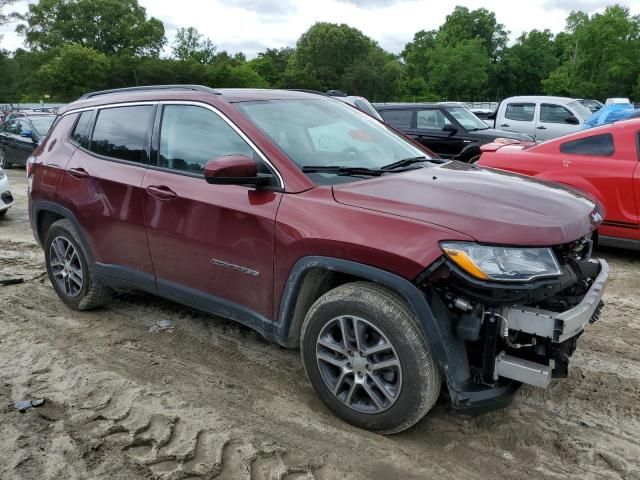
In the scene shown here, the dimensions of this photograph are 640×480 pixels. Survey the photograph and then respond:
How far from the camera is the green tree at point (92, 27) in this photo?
74.4 m

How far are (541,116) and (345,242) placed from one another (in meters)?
12.4

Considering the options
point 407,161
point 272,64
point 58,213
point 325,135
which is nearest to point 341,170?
point 325,135

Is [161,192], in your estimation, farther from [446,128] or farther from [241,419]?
[446,128]

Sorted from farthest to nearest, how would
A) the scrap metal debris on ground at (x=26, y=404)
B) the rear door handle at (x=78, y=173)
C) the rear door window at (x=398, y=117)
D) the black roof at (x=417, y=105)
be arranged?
1. the rear door window at (x=398, y=117)
2. the black roof at (x=417, y=105)
3. the rear door handle at (x=78, y=173)
4. the scrap metal debris on ground at (x=26, y=404)

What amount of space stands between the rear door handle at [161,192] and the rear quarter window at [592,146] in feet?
15.4

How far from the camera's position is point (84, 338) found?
4.22 meters

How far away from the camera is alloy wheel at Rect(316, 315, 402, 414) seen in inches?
111

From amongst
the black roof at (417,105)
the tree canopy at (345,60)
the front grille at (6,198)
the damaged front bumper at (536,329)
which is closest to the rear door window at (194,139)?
the damaged front bumper at (536,329)

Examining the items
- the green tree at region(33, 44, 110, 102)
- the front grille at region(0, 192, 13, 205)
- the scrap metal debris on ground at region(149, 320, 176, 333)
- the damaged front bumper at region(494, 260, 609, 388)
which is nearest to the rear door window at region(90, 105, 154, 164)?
the scrap metal debris on ground at region(149, 320, 176, 333)

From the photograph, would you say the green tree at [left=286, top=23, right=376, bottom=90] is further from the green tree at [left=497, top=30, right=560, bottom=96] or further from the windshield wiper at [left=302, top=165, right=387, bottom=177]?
the windshield wiper at [left=302, top=165, right=387, bottom=177]

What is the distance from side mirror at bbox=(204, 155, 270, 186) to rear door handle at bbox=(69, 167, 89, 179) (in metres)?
1.64

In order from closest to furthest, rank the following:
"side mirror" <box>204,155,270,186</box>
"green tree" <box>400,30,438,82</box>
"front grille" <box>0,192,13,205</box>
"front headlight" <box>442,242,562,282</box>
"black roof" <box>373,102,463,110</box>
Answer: "front headlight" <box>442,242,562,282</box>
"side mirror" <box>204,155,270,186</box>
"front grille" <box>0,192,13,205</box>
"black roof" <box>373,102,463,110</box>
"green tree" <box>400,30,438,82</box>

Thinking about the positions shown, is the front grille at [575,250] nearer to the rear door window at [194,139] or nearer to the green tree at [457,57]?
the rear door window at [194,139]

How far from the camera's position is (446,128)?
37.3ft
